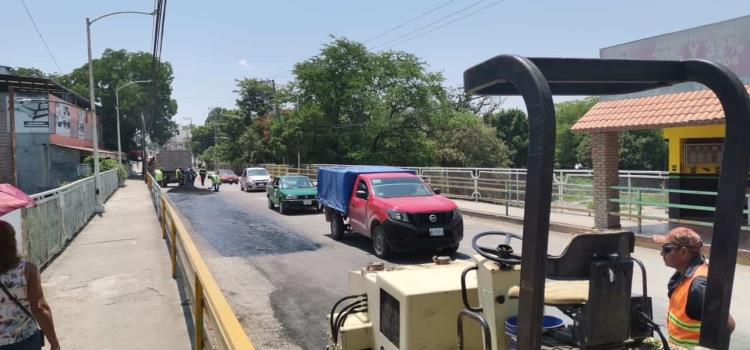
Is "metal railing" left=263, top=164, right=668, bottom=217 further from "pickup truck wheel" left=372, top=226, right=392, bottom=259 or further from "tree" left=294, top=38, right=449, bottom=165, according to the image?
"tree" left=294, top=38, right=449, bottom=165

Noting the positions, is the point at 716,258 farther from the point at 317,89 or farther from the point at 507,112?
the point at 507,112

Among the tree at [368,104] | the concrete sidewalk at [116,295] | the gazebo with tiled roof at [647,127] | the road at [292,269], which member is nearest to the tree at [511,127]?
the tree at [368,104]

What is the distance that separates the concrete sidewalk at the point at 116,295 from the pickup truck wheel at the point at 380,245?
406cm

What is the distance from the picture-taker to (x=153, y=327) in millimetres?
6703

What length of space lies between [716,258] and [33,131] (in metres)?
48.3

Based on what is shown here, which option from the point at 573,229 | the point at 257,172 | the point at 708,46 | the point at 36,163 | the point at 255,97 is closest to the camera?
the point at 708,46

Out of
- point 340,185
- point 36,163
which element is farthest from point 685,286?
point 36,163

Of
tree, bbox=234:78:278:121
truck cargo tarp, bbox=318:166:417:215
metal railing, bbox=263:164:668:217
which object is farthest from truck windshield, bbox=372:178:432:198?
tree, bbox=234:78:278:121

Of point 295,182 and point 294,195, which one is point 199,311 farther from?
point 295,182

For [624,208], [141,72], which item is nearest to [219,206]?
[624,208]

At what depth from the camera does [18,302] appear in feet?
13.7

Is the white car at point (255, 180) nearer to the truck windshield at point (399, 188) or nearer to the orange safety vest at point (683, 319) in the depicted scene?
the truck windshield at point (399, 188)

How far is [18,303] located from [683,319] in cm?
461

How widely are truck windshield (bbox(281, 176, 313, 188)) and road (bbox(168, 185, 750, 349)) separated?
219cm
